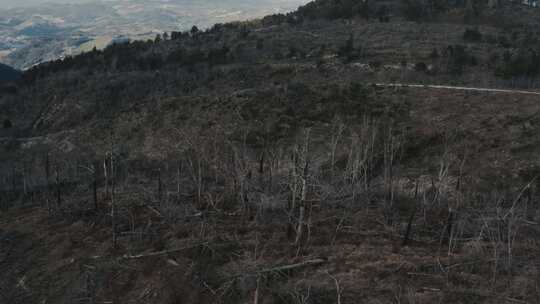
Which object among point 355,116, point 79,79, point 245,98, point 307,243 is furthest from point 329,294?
point 79,79

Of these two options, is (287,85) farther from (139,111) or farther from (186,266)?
(186,266)

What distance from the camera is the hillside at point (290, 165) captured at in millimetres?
Result: 12250

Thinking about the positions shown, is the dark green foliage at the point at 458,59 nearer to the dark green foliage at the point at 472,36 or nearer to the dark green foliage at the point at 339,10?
the dark green foliage at the point at 472,36

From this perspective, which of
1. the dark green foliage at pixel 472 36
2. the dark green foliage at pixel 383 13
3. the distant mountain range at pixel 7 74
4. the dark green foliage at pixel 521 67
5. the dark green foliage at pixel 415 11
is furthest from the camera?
the distant mountain range at pixel 7 74

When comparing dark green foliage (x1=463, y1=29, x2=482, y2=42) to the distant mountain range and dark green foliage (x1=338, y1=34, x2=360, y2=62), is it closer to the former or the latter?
dark green foliage (x1=338, y1=34, x2=360, y2=62)

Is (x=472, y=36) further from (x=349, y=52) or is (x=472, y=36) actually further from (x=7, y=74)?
(x=7, y=74)

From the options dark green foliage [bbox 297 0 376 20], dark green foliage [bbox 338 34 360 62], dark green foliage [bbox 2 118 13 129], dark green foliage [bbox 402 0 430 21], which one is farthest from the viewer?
dark green foliage [bbox 297 0 376 20]

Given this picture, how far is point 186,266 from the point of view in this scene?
12773mm

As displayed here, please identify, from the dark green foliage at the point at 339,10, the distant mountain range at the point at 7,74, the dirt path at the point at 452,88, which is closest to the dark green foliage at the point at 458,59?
the dirt path at the point at 452,88

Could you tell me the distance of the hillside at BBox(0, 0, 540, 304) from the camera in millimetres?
12250

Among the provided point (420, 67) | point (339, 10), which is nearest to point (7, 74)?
point (339, 10)

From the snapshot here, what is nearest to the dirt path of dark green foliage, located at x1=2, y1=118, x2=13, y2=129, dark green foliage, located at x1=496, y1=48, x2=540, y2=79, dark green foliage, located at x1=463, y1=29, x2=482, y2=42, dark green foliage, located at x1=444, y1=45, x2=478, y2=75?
dark green foliage, located at x1=444, y1=45, x2=478, y2=75

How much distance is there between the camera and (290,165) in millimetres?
22766

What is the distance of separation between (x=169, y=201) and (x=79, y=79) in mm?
68993
